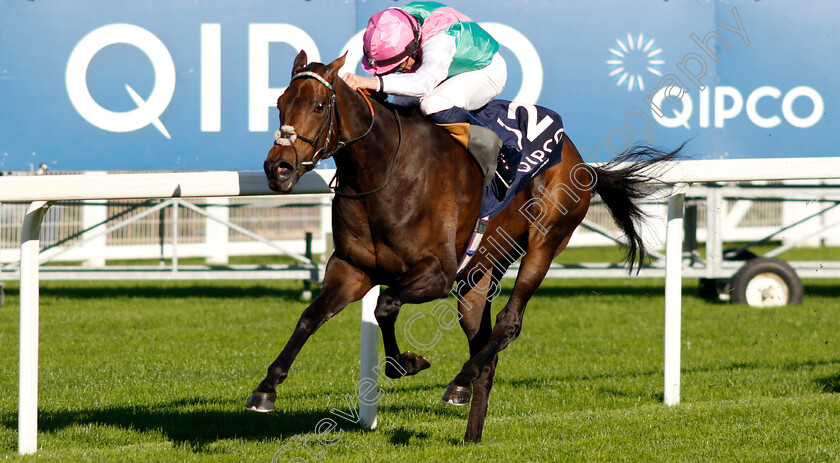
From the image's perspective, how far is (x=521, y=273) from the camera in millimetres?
4344

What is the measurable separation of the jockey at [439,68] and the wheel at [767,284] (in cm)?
688

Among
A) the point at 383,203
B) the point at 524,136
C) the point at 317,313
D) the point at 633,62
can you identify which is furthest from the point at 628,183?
the point at 633,62

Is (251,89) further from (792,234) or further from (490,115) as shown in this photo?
(792,234)

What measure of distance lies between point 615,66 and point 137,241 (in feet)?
→ 32.7

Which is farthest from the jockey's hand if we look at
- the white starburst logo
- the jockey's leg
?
the white starburst logo

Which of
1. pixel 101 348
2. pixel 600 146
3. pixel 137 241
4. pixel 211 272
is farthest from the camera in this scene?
pixel 137 241

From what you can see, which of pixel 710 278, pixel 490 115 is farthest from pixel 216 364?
pixel 710 278

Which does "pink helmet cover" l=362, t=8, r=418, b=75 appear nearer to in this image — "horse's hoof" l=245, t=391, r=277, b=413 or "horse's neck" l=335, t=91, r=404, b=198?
"horse's neck" l=335, t=91, r=404, b=198

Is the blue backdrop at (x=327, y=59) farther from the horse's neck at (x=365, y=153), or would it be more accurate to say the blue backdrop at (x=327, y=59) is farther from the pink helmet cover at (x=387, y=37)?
the horse's neck at (x=365, y=153)

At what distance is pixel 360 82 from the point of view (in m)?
3.42

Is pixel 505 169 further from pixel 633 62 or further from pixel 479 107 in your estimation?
pixel 633 62

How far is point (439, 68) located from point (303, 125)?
2.47 ft

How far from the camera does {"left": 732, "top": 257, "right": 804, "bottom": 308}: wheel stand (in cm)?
1014

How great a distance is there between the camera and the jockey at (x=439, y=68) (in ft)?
11.6
